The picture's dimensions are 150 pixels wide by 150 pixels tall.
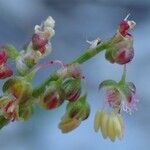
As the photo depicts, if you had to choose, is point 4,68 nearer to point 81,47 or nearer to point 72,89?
point 72,89

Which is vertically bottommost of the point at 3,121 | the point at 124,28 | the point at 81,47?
the point at 3,121

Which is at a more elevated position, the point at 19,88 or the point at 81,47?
the point at 81,47

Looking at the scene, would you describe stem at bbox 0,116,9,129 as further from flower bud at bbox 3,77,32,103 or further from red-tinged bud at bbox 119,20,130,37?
red-tinged bud at bbox 119,20,130,37

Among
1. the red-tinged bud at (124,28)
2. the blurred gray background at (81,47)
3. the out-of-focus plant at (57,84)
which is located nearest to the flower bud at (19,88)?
the out-of-focus plant at (57,84)

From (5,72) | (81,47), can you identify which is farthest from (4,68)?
(81,47)

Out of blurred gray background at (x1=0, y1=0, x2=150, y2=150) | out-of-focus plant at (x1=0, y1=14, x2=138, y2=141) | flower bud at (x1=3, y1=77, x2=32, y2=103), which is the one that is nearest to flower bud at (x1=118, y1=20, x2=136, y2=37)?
out-of-focus plant at (x1=0, y1=14, x2=138, y2=141)

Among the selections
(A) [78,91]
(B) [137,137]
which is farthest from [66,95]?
(B) [137,137]

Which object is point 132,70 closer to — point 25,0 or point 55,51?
point 55,51
